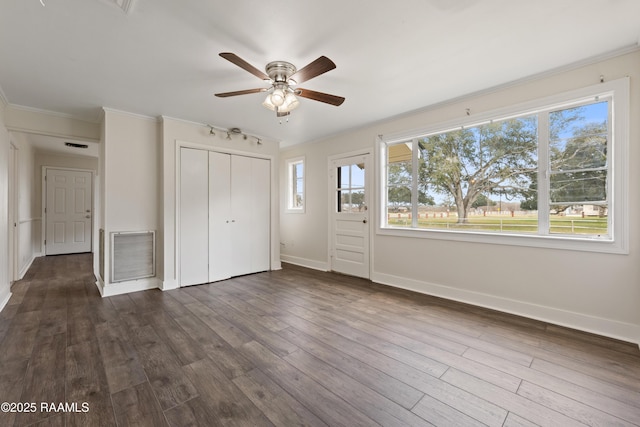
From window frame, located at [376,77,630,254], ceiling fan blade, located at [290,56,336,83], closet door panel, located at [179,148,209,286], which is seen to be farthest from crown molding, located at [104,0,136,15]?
window frame, located at [376,77,630,254]

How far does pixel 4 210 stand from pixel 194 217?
2.10 meters

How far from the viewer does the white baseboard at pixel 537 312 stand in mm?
2314

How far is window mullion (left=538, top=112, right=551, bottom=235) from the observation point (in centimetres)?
273

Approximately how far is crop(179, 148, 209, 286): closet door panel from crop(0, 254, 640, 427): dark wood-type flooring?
2.90 feet

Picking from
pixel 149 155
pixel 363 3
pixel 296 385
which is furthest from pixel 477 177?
pixel 149 155

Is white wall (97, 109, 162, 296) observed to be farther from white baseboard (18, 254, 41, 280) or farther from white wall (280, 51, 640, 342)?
white wall (280, 51, 640, 342)

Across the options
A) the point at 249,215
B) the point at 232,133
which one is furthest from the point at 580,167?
the point at 232,133

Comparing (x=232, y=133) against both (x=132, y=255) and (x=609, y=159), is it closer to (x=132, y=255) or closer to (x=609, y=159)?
(x=132, y=255)

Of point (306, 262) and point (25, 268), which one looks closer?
point (25, 268)

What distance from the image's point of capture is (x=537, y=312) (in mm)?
2719

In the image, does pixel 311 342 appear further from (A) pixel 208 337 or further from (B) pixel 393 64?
(B) pixel 393 64

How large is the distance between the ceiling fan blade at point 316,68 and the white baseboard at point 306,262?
Answer: 3.47 meters

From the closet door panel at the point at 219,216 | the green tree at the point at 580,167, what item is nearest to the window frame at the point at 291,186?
the closet door panel at the point at 219,216

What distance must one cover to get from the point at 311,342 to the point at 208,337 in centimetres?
92
